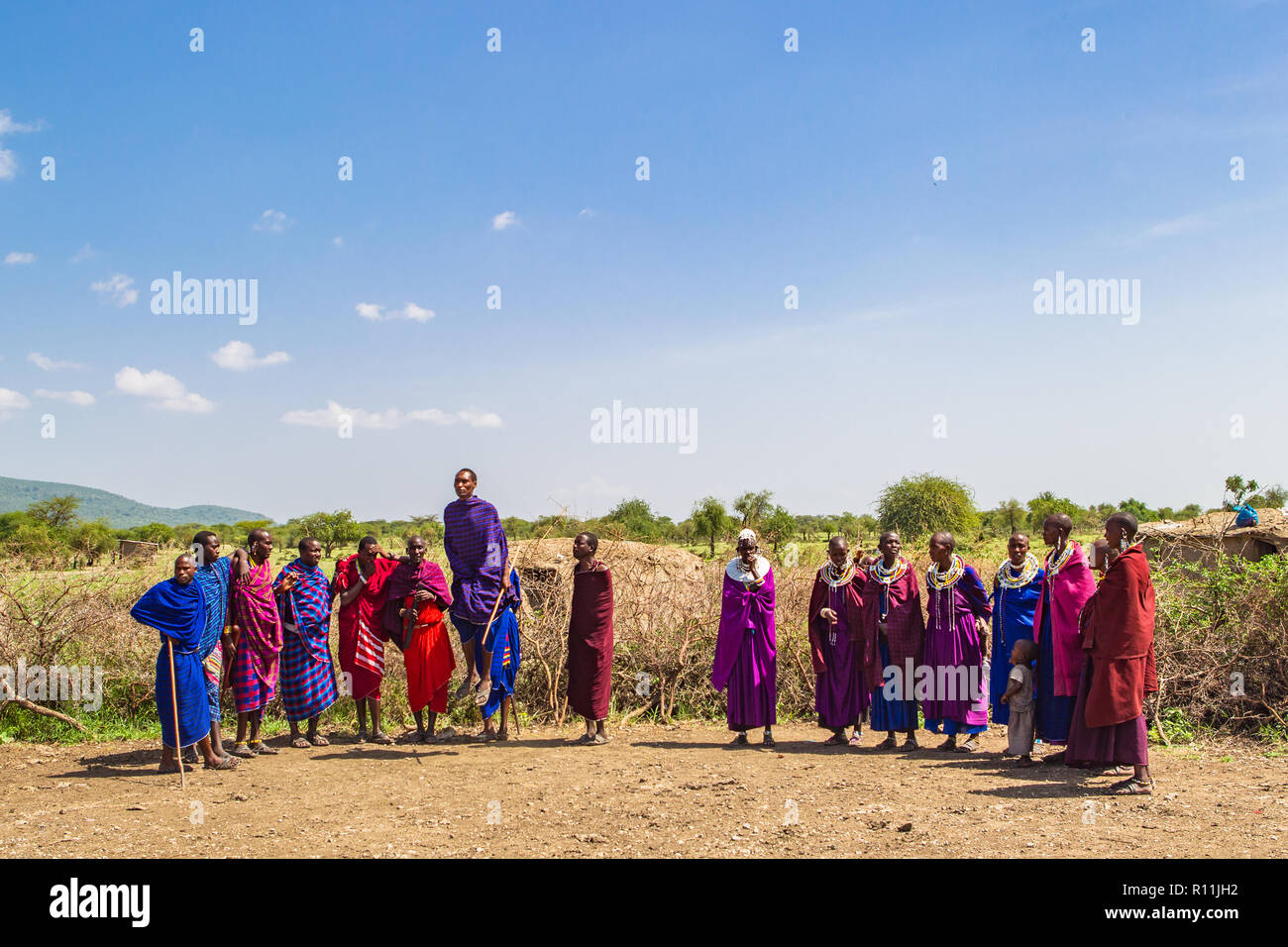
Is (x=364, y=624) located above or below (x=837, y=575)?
below

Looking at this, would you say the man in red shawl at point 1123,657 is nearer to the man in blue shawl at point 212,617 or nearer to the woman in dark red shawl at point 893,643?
the woman in dark red shawl at point 893,643

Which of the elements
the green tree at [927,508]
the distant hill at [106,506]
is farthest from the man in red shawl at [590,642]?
the distant hill at [106,506]

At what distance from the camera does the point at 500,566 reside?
27.1ft

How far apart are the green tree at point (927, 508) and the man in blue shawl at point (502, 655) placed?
2520 centimetres

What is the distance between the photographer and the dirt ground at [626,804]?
5.28 metres

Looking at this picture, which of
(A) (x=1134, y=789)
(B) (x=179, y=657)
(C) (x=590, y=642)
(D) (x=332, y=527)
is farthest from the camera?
(D) (x=332, y=527)

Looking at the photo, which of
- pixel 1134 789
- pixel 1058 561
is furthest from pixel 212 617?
pixel 1134 789

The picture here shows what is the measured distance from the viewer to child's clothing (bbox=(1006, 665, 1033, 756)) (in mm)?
7430

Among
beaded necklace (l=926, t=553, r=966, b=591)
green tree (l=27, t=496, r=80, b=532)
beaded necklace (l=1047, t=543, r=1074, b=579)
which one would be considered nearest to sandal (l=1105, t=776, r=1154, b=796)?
beaded necklace (l=1047, t=543, r=1074, b=579)

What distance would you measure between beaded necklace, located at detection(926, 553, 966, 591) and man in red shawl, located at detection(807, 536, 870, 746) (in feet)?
1.96

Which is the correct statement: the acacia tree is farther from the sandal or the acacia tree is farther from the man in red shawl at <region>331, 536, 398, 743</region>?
the sandal

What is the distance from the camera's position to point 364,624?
8.16 metres

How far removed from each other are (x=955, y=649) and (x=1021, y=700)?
2.20ft

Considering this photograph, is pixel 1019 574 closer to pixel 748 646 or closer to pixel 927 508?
pixel 748 646
